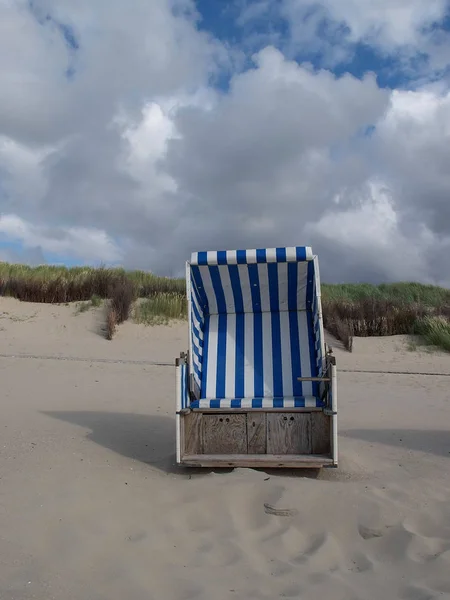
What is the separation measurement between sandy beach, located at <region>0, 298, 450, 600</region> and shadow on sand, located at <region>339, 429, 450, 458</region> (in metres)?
0.02

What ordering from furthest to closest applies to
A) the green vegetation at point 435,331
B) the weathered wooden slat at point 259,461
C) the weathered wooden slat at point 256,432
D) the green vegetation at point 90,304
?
the green vegetation at point 90,304
the green vegetation at point 435,331
the weathered wooden slat at point 256,432
the weathered wooden slat at point 259,461

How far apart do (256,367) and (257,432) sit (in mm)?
814

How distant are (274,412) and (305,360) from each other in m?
0.83

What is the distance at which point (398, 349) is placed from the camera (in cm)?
1236

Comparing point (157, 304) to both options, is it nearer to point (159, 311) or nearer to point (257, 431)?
point (159, 311)

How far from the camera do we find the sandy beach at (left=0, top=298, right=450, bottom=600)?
2.86m

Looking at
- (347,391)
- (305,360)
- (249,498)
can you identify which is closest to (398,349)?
(347,391)

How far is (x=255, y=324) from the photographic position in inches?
249

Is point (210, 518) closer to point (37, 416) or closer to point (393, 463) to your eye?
point (393, 463)

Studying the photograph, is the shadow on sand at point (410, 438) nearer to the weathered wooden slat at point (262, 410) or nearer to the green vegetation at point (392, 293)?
the weathered wooden slat at point (262, 410)

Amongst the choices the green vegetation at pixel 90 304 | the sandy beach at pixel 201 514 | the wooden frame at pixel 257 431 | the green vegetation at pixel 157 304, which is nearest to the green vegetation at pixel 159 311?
the green vegetation at pixel 157 304

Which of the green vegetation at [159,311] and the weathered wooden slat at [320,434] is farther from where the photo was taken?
the green vegetation at [159,311]

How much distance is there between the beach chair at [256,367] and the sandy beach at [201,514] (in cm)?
33

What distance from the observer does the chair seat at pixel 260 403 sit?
17.2ft
